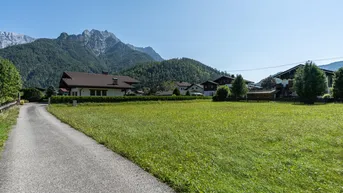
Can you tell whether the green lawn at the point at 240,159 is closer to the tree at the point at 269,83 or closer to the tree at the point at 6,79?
→ the tree at the point at 6,79

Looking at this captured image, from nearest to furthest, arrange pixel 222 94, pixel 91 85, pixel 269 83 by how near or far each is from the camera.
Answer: pixel 91 85 → pixel 222 94 → pixel 269 83

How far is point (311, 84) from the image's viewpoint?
112 ft

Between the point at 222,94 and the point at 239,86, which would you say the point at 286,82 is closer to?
the point at 239,86

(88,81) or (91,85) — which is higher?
(88,81)

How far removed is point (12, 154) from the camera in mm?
6043

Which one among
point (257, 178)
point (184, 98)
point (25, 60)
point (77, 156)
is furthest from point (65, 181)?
point (25, 60)

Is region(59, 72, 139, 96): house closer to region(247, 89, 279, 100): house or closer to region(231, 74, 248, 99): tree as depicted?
region(231, 74, 248, 99): tree

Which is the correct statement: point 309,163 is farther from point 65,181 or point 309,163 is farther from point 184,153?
point 65,181

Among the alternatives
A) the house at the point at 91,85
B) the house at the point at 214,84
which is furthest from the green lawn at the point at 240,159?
the house at the point at 214,84

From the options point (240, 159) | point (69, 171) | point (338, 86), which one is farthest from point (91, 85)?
point (338, 86)

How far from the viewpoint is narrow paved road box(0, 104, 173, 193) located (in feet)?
12.6

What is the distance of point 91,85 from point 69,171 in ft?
123

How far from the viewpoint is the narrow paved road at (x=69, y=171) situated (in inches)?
151

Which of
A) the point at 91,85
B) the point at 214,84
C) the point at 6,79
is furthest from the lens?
the point at 214,84
